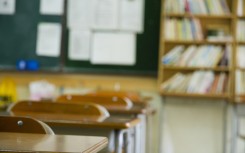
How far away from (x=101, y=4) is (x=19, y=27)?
3.11 feet

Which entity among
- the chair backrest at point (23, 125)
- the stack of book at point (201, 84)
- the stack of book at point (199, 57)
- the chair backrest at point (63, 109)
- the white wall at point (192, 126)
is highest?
the stack of book at point (199, 57)

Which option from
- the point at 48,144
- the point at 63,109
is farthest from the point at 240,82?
the point at 48,144

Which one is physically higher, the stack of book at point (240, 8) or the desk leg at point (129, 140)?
the stack of book at point (240, 8)

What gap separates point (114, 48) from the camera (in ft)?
16.7

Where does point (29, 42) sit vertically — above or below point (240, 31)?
below

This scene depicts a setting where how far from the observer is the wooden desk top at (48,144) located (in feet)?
3.17

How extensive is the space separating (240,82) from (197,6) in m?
0.90

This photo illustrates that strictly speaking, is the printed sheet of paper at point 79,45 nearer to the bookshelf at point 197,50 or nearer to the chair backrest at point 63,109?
the bookshelf at point 197,50

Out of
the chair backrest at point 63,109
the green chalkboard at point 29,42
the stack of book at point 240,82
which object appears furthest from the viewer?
the green chalkboard at point 29,42

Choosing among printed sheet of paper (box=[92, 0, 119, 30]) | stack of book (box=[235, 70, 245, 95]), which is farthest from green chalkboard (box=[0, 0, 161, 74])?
stack of book (box=[235, 70, 245, 95])

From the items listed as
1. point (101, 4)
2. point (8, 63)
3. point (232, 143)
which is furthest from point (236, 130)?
point (8, 63)

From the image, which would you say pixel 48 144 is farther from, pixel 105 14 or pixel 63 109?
pixel 105 14

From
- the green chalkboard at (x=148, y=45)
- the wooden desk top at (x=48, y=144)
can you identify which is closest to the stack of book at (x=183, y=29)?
the green chalkboard at (x=148, y=45)

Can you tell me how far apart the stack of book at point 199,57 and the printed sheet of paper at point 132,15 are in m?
0.51
